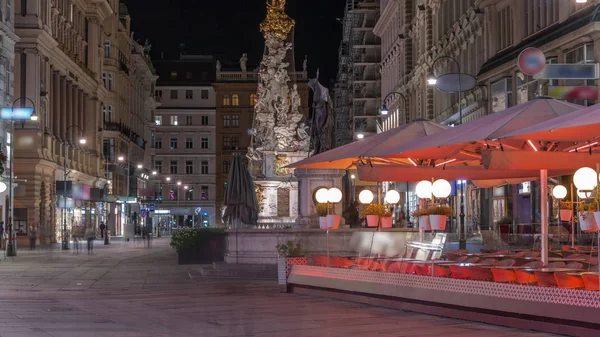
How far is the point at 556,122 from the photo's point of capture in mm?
15242

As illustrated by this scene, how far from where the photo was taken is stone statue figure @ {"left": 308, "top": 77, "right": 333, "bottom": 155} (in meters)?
38.8

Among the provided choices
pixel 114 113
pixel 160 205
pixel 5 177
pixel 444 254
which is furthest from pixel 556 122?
pixel 160 205

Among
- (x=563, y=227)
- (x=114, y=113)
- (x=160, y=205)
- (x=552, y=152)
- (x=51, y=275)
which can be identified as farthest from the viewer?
(x=160, y=205)

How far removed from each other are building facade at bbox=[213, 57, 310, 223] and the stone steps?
10458 centimetres

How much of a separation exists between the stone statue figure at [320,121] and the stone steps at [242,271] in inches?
355

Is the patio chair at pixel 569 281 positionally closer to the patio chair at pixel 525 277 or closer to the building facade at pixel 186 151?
the patio chair at pixel 525 277

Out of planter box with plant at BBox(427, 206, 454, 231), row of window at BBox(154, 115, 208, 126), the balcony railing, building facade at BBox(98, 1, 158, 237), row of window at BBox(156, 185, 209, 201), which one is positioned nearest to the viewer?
planter box with plant at BBox(427, 206, 454, 231)

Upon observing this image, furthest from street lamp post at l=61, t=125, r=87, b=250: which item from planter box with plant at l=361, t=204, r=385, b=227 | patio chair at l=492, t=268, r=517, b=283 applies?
patio chair at l=492, t=268, r=517, b=283

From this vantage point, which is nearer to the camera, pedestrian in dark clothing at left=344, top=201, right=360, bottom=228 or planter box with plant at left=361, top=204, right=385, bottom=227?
planter box with plant at left=361, top=204, right=385, bottom=227

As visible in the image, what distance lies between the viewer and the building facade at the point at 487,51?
131 feet

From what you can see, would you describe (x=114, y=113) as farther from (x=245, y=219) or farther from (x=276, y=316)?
(x=276, y=316)

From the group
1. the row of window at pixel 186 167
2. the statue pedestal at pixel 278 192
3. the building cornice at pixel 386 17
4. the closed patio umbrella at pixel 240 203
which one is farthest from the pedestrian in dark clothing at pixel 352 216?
the row of window at pixel 186 167

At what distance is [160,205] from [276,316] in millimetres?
120757

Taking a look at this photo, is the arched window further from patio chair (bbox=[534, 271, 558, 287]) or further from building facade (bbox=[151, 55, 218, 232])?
patio chair (bbox=[534, 271, 558, 287])
